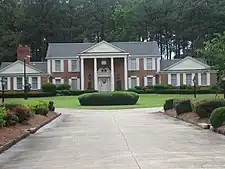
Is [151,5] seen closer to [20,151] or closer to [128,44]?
[128,44]

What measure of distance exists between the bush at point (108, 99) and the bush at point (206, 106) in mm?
26371

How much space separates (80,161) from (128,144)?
3.68 metres

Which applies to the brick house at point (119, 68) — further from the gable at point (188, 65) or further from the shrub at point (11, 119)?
the shrub at point (11, 119)

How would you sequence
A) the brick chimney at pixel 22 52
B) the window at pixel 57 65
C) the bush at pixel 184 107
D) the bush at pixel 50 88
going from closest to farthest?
1. the bush at pixel 184 107
2. the bush at pixel 50 88
3. the window at pixel 57 65
4. the brick chimney at pixel 22 52

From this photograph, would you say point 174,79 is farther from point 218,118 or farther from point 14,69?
point 218,118

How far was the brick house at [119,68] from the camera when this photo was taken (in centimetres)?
7525

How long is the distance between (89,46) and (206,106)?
56.5 metres

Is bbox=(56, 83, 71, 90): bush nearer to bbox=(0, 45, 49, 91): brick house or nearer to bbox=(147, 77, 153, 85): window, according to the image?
bbox=(0, 45, 49, 91): brick house

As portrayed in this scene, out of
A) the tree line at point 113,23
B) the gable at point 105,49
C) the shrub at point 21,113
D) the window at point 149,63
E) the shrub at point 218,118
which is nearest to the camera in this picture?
the shrub at point 218,118

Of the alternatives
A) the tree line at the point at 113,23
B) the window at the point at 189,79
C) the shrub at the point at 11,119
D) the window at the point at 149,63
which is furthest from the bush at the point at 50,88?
the shrub at the point at 11,119

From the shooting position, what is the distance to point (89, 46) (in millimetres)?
79688

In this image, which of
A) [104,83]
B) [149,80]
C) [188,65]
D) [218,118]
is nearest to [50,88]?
[104,83]

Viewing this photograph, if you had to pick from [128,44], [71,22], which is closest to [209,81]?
[128,44]

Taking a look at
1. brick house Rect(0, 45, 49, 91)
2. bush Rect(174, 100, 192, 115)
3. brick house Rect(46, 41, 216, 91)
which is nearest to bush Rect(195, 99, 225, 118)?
bush Rect(174, 100, 192, 115)
